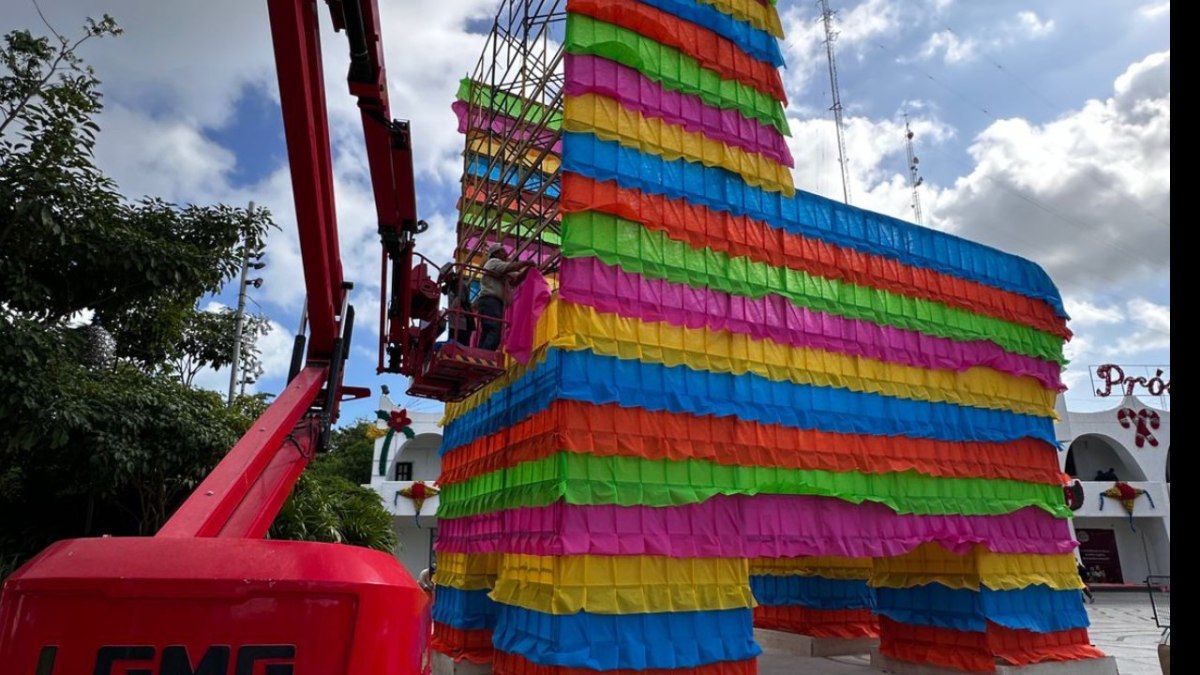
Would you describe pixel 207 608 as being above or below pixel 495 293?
below

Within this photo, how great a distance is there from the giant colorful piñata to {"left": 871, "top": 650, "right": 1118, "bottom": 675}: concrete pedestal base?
0.47 feet

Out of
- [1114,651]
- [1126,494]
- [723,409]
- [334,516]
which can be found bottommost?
[1114,651]

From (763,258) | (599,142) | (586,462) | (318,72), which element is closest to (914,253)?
(763,258)

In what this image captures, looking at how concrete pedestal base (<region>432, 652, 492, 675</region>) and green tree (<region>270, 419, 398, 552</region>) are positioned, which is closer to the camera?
concrete pedestal base (<region>432, 652, 492, 675</region>)

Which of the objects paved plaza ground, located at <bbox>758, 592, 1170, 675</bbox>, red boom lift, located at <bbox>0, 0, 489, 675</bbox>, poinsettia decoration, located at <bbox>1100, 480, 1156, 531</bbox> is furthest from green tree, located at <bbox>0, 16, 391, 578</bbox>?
poinsettia decoration, located at <bbox>1100, 480, 1156, 531</bbox>

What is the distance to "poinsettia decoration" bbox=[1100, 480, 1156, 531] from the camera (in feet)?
110

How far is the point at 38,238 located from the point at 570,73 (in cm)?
762

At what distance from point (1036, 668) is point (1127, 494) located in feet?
88.5

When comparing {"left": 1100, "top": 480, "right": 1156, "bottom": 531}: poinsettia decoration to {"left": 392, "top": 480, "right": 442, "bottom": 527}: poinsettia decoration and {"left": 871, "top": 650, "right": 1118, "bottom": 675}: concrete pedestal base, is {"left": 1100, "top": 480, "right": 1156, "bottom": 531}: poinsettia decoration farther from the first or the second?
{"left": 392, "top": 480, "right": 442, "bottom": 527}: poinsettia decoration

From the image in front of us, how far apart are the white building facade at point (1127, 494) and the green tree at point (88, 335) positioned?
3541 cm

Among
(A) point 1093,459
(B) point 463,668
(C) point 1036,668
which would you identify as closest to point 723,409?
(B) point 463,668

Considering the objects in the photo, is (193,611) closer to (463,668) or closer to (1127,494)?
(463,668)

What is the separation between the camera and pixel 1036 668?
12.7 meters

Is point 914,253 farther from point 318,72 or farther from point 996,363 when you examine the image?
point 318,72
